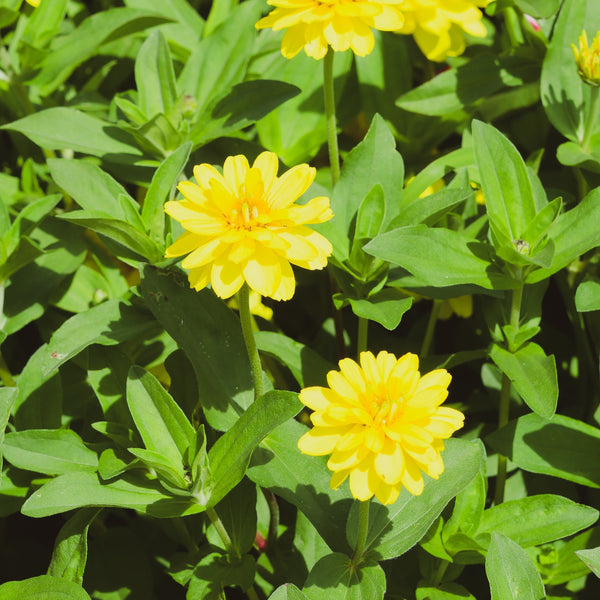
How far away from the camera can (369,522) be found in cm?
101

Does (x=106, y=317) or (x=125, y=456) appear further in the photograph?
(x=106, y=317)

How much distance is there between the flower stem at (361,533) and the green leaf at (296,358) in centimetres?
28

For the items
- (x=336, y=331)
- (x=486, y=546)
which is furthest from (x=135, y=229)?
(x=486, y=546)

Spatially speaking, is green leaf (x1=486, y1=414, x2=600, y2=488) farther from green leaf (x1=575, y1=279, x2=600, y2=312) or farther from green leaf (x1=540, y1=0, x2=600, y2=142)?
green leaf (x1=540, y1=0, x2=600, y2=142)

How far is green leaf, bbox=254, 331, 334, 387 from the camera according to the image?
1185mm

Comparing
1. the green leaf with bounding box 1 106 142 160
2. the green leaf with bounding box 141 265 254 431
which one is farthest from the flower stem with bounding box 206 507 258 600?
the green leaf with bounding box 1 106 142 160

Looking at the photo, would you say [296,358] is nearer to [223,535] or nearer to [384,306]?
[384,306]

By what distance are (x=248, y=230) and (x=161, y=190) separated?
0.33 m

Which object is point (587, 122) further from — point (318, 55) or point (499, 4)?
point (318, 55)

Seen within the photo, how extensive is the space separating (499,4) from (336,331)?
0.67 m

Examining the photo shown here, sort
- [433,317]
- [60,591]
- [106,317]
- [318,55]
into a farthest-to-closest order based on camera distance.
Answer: [433,317] → [106,317] → [318,55] → [60,591]

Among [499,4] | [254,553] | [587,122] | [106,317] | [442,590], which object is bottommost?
[254,553]

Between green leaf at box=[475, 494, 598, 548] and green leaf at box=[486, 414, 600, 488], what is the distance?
66 millimetres

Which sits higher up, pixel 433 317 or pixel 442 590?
pixel 433 317
